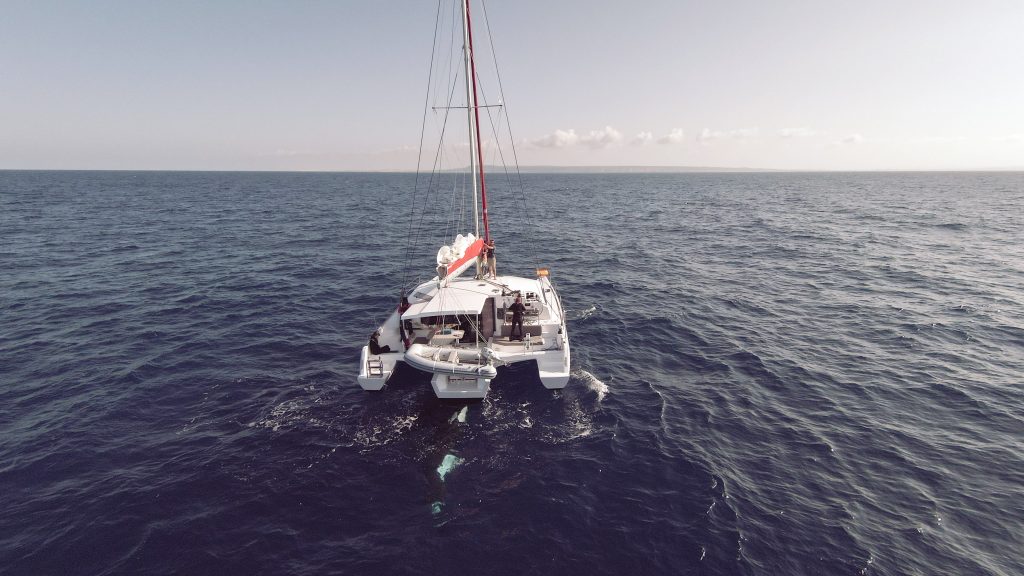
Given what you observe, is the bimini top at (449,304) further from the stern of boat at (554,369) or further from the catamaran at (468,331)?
the stern of boat at (554,369)

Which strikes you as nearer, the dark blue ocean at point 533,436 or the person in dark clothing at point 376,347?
the dark blue ocean at point 533,436

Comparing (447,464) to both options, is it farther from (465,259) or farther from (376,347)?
(465,259)

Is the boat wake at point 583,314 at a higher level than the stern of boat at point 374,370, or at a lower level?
lower

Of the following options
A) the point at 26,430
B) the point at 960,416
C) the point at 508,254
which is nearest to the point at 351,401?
the point at 26,430

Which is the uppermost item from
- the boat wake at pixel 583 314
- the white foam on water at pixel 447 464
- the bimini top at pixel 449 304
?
the bimini top at pixel 449 304

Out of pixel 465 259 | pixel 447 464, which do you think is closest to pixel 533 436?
pixel 447 464

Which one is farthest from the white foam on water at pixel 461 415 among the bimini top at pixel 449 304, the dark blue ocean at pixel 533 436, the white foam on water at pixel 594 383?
the white foam on water at pixel 594 383

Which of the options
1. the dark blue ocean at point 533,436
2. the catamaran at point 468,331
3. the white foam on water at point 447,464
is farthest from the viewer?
the catamaran at point 468,331
